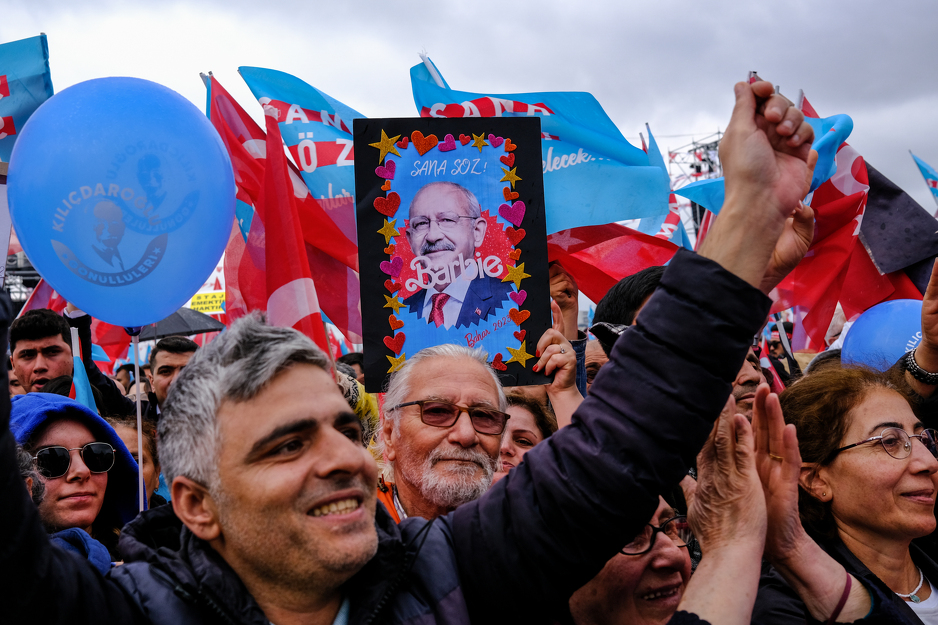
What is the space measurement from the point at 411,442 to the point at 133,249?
132 centimetres

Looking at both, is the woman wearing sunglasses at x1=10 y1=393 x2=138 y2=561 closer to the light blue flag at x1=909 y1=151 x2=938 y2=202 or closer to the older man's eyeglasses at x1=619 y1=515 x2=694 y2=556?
the older man's eyeglasses at x1=619 y1=515 x2=694 y2=556

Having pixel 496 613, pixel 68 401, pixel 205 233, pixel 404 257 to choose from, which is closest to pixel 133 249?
pixel 205 233

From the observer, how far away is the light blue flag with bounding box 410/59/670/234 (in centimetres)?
396

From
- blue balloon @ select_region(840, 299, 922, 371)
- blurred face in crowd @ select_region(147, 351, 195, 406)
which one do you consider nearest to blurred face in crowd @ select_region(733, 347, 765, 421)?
blue balloon @ select_region(840, 299, 922, 371)

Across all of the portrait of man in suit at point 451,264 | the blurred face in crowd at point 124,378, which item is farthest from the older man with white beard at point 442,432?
the blurred face in crowd at point 124,378

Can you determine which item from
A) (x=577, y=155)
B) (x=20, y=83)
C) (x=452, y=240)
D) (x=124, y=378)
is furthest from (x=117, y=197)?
(x=124, y=378)

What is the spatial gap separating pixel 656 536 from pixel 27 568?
1.59 metres

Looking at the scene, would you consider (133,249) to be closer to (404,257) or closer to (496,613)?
(404,257)

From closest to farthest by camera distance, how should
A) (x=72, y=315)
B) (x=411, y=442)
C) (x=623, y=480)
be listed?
(x=623, y=480) < (x=411, y=442) < (x=72, y=315)

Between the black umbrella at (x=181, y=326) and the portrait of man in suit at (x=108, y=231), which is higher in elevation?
the portrait of man in suit at (x=108, y=231)

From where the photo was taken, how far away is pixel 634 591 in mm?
2111

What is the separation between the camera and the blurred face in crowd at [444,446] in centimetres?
259

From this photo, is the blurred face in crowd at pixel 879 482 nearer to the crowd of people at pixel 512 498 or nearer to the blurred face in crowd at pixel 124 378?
the crowd of people at pixel 512 498

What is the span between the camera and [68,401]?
2914 mm
